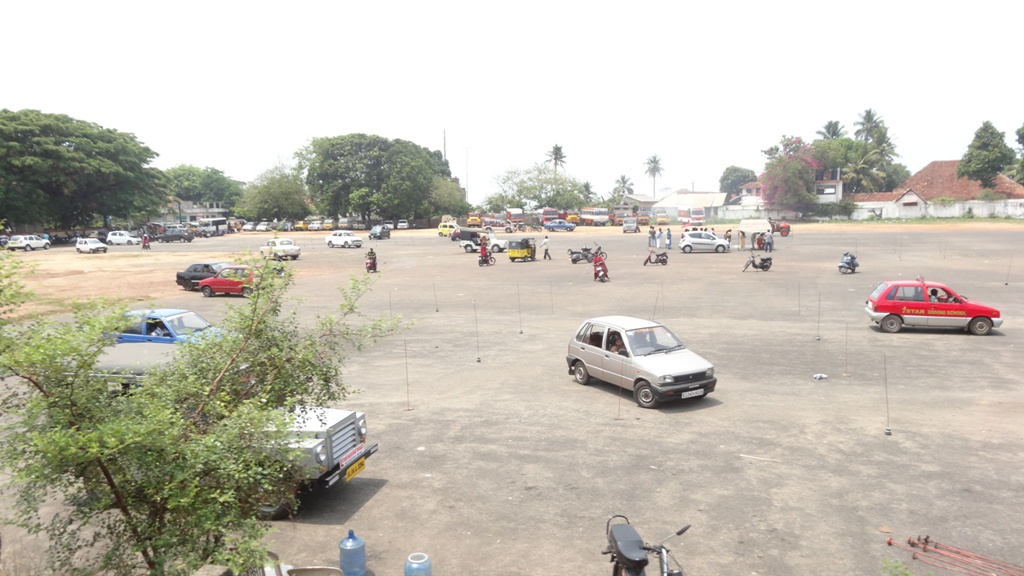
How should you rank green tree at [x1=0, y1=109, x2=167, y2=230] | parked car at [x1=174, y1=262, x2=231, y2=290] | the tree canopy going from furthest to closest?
the tree canopy
green tree at [x1=0, y1=109, x2=167, y2=230]
parked car at [x1=174, y1=262, x2=231, y2=290]

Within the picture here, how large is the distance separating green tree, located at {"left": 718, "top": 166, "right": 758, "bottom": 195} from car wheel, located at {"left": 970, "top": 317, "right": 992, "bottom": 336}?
171198mm

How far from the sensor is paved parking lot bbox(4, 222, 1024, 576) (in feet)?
23.2

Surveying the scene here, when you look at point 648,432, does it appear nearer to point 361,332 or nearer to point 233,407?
point 361,332

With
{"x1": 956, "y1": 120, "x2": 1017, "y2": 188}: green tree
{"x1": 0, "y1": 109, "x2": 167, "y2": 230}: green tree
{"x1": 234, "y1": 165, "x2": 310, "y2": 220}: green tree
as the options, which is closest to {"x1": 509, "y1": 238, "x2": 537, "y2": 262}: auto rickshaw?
{"x1": 0, "y1": 109, "x2": 167, "y2": 230}: green tree

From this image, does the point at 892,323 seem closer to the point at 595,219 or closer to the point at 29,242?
the point at 29,242

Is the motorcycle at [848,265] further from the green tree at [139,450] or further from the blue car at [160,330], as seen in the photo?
the green tree at [139,450]

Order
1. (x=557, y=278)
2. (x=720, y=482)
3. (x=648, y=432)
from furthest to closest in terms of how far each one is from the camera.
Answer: (x=557, y=278) < (x=648, y=432) < (x=720, y=482)

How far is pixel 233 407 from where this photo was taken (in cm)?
449

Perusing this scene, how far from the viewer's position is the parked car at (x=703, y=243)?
152 feet

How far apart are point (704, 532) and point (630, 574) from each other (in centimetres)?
303

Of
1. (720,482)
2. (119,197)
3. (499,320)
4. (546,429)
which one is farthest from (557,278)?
(119,197)

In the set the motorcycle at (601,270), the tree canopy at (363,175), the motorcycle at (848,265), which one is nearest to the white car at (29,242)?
the tree canopy at (363,175)

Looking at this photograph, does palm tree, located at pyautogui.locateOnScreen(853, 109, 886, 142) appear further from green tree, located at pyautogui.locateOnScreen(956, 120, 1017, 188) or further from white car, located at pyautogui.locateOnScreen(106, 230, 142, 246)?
white car, located at pyautogui.locateOnScreen(106, 230, 142, 246)

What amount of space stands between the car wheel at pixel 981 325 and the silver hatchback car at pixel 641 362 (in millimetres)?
9758
